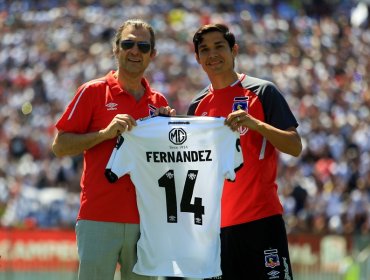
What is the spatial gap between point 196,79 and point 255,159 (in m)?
18.1

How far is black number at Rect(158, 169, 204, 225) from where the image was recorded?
7.81m

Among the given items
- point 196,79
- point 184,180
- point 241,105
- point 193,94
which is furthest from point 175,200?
point 196,79

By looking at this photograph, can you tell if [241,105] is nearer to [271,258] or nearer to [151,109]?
[151,109]

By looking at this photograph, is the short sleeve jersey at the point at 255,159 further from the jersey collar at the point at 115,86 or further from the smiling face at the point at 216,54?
the jersey collar at the point at 115,86

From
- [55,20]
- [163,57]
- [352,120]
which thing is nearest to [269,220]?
[352,120]

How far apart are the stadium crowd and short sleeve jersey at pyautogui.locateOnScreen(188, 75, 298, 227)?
1166cm

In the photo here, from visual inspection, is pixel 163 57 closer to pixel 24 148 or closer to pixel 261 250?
pixel 24 148

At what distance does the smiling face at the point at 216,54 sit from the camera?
810 centimetres

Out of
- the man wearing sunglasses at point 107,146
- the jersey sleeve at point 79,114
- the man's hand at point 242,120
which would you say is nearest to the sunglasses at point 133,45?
the man wearing sunglasses at point 107,146

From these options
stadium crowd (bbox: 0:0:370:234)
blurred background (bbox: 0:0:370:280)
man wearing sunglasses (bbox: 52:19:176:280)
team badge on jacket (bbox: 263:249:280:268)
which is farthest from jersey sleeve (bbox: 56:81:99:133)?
stadium crowd (bbox: 0:0:370:234)

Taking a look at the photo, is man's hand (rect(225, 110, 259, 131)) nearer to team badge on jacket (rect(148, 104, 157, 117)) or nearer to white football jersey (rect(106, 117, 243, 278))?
white football jersey (rect(106, 117, 243, 278))

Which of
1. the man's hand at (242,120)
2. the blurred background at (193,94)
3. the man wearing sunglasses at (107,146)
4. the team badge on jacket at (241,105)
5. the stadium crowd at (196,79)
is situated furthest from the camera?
the stadium crowd at (196,79)

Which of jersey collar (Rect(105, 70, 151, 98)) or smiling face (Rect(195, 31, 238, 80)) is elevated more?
smiling face (Rect(195, 31, 238, 80))

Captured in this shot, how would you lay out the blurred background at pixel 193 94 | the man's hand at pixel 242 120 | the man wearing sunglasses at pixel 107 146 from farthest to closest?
the blurred background at pixel 193 94
the man's hand at pixel 242 120
the man wearing sunglasses at pixel 107 146
